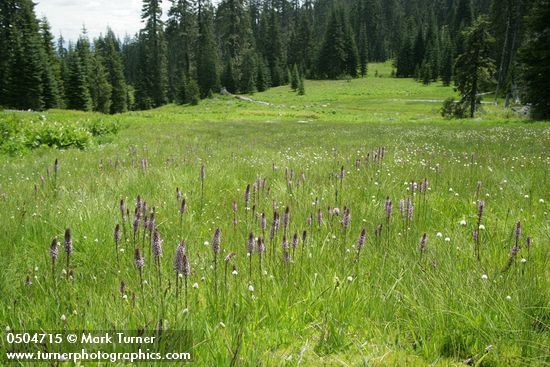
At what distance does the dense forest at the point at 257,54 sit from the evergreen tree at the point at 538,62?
3.4 inches

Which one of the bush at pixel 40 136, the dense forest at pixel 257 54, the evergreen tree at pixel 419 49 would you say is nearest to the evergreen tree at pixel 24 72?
the dense forest at pixel 257 54

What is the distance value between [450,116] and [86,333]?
4478 cm

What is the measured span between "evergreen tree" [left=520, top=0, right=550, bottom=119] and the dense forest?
86mm

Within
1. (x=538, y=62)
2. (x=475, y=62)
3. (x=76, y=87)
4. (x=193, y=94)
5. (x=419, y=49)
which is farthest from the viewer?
(x=419, y=49)

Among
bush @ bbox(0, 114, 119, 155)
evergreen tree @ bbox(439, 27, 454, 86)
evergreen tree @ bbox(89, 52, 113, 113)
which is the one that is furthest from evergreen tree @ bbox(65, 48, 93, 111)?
evergreen tree @ bbox(439, 27, 454, 86)

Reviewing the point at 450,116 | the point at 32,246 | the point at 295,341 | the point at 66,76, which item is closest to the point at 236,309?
the point at 295,341

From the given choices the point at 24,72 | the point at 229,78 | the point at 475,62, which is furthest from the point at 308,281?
the point at 229,78

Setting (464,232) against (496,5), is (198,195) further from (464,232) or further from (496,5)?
(496,5)

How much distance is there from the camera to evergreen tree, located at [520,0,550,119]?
28297mm

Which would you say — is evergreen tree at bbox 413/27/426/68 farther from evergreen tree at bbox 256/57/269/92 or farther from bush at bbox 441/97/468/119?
bush at bbox 441/97/468/119

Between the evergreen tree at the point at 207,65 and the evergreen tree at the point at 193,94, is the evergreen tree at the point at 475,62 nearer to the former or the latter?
the evergreen tree at the point at 193,94

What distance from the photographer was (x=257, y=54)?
10819 centimetres

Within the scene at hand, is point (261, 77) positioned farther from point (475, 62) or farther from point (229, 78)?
point (475, 62)

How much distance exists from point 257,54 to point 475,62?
80.3 m
